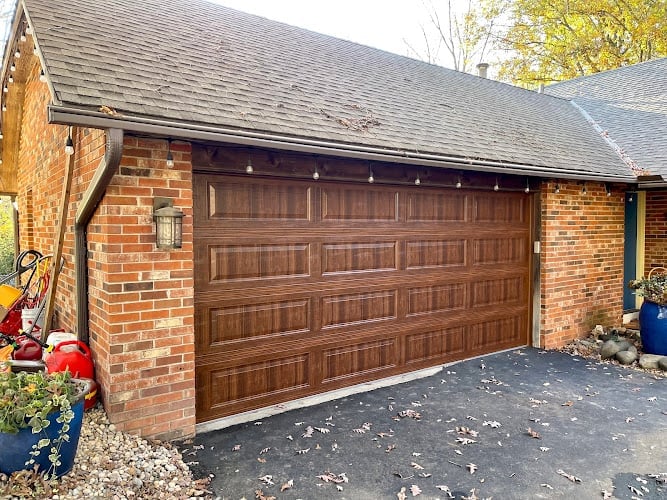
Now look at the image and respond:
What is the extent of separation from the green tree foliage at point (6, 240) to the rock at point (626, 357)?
1305 cm

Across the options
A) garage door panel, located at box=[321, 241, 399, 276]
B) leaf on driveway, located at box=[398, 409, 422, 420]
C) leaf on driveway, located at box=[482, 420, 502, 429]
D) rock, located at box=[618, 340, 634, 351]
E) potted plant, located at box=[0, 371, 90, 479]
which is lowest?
leaf on driveway, located at box=[482, 420, 502, 429]

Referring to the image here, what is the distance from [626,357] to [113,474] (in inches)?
238

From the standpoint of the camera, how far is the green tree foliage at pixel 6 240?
13804mm

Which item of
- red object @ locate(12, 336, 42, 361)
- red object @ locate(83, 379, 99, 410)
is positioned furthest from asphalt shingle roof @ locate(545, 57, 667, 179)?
red object @ locate(12, 336, 42, 361)

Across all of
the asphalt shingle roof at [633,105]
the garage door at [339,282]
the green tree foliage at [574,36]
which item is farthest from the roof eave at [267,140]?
the green tree foliage at [574,36]

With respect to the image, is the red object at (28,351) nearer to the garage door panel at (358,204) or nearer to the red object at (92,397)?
the red object at (92,397)

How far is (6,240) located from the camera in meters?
15.2

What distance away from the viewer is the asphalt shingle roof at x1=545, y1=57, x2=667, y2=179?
316 inches

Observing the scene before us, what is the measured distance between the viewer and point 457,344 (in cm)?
602

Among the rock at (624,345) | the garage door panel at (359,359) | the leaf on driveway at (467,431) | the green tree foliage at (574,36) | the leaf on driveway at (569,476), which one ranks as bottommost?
the leaf on driveway at (569,476)

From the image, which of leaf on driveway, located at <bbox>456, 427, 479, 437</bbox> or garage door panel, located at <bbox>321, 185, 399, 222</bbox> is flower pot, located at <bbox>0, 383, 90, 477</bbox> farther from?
leaf on driveway, located at <bbox>456, 427, 479, 437</bbox>

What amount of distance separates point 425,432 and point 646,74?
10.9 metres

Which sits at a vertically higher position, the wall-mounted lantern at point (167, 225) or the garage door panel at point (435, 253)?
the wall-mounted lantern at point (167, 225)

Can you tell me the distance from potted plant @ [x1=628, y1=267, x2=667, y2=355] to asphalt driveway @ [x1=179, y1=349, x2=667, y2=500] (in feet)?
3.40
